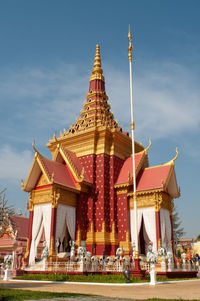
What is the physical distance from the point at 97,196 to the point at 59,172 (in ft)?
13.1

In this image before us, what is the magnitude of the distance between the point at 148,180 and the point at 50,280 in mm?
12323

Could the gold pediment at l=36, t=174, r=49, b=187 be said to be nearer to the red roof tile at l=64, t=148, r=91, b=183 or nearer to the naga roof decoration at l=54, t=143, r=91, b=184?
the naga roof decoration at l=54, t=143, r=91, b=184

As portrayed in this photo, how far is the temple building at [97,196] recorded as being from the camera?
2484cm

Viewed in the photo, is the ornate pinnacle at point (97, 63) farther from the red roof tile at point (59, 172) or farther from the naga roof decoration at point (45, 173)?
the naga roof decoration at point (45, 173)

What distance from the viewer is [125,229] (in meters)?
25.9

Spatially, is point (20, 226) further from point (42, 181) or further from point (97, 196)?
point (97, 196)

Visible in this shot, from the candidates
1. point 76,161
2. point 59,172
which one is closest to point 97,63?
point 76,161

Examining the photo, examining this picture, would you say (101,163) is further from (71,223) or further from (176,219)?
(176,219)

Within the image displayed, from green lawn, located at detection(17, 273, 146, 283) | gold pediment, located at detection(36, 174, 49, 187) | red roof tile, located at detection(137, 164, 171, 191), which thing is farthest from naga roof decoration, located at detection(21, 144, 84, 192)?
green lawn, located at detection(17, 273, 146, 283)

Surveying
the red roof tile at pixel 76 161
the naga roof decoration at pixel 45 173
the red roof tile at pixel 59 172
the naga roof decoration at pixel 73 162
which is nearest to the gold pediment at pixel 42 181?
the naga roof decoration at pixel 45 173

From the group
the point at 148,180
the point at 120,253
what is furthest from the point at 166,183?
the point at 120,253

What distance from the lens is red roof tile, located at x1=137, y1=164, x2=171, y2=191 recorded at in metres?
25.7

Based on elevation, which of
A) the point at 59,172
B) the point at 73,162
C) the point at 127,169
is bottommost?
the point at 59,172

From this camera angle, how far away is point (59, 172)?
88.1 feet
